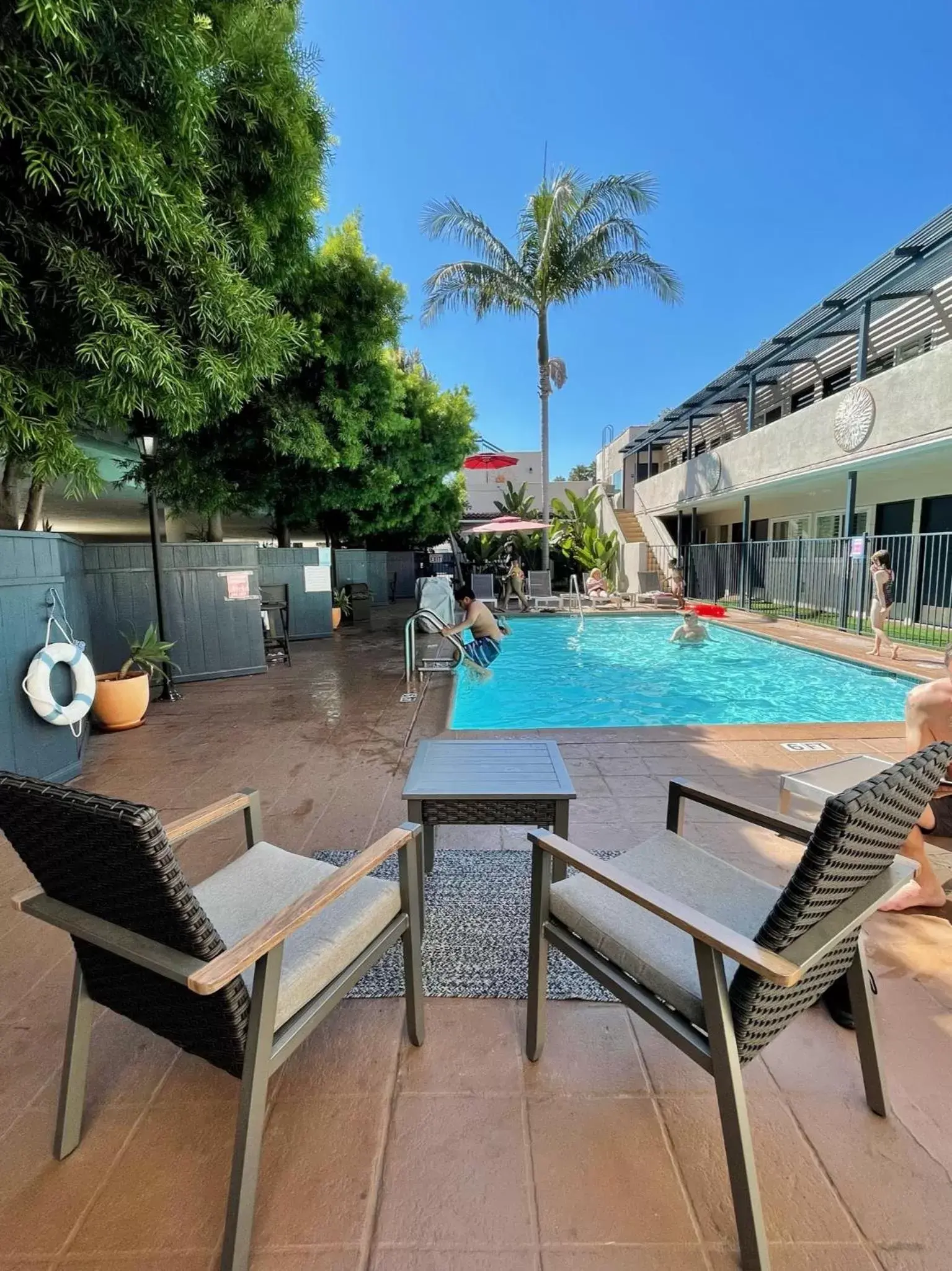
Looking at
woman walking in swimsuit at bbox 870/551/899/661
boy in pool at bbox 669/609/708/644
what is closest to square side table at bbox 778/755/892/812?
woman walking in swimsuit at bbox 870/551/899/661

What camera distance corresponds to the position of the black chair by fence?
9.20 metres

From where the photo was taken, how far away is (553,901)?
176cm

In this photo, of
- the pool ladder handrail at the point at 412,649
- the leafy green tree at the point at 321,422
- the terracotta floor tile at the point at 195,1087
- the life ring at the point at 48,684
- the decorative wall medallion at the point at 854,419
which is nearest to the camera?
the terracotta floor tile at the point at 195,1087

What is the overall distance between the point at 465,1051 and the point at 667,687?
7259 millimetres

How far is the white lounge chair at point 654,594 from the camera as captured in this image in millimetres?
15094

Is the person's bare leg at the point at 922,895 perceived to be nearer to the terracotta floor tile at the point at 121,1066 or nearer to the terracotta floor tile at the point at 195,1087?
the terracotta floor tile at the point at 195,1087

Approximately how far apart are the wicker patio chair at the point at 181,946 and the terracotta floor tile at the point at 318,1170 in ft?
0.43

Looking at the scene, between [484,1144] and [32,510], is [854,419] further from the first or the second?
[32,510]

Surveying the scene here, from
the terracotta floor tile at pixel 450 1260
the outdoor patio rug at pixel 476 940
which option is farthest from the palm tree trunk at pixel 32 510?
the terracotta floor tile at pixel 450 1260

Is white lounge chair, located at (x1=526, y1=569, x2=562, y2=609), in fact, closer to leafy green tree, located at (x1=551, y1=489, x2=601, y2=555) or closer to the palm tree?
leafy green tree, located at (x1=551, y1=489, x2=601, y2=555)

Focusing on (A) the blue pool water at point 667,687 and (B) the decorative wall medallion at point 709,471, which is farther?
(B) the decorative wall medallion at point 709,471

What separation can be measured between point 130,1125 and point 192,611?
688cm

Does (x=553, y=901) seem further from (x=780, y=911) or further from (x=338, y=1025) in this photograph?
(x=338, y=1025)

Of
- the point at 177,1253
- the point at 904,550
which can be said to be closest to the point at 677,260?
the point at 904,550
